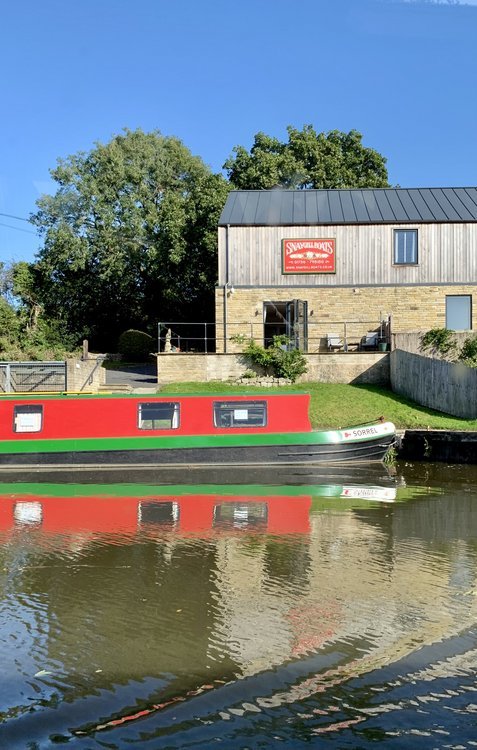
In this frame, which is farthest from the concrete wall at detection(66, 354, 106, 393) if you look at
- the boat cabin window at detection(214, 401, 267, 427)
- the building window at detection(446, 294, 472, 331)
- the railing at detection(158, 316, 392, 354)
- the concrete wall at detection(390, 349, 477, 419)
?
the building window at detection(446, 294, 472, 331)

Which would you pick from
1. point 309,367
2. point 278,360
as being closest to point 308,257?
point 309,367

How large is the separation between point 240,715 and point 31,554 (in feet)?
16.1

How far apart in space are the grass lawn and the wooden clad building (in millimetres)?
3343

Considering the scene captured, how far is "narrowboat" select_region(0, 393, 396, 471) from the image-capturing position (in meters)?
15.1

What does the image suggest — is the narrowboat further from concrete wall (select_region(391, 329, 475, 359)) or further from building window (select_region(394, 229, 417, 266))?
building window (select_region(394, 229, 417, 266))

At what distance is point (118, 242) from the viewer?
36438mm

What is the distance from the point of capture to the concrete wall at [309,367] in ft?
72.5

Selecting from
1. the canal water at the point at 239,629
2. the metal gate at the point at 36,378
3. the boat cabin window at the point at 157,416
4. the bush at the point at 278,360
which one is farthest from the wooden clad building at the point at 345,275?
the canal water at the point at 239,629

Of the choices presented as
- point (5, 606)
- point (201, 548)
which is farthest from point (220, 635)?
point (201, 548)

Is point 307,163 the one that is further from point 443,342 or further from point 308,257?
point 443,342

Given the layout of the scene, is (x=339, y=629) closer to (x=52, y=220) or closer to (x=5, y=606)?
(x=5, y=606)

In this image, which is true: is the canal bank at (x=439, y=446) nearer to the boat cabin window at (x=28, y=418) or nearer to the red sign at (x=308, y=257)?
the boat cabin window at (x=28, y=418)

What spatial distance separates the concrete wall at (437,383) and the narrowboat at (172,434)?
10.3 ft

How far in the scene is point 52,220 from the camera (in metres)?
37.8
